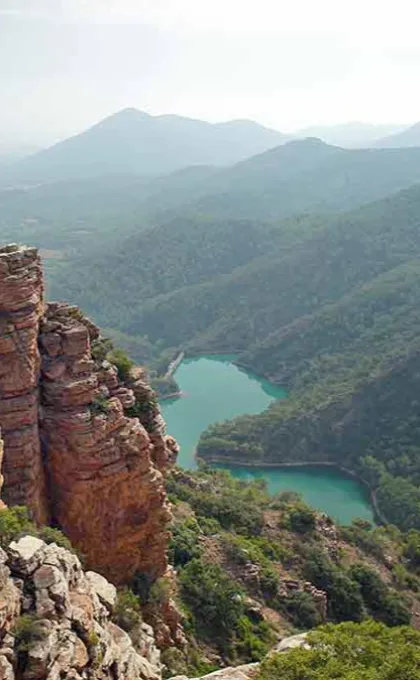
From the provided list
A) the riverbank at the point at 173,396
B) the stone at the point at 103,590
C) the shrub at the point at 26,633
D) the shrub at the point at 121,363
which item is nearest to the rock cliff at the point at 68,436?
the shrub at the point at 121,363

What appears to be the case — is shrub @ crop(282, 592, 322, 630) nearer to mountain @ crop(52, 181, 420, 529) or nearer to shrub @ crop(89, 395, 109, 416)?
shrub @ crop(89, 395, 109, 416)

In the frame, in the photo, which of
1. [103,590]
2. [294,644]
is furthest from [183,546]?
[103,590]

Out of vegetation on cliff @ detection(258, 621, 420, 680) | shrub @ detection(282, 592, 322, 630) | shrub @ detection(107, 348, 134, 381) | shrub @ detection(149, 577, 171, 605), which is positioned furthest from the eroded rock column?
shrub @ detection(282, 592, 322, 630)

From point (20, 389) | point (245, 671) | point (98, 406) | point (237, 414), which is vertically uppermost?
point (237, 414)

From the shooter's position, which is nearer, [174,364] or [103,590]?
[103,590]

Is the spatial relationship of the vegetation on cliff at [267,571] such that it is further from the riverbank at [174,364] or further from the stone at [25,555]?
the riverbank at [174,364]

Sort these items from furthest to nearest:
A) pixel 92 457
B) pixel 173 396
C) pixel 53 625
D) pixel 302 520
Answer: pixel 173 396 → pixel 302 520 → pixel 92 457 → pixel 53 625

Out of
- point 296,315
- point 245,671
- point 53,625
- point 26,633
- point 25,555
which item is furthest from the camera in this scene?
point 296,315

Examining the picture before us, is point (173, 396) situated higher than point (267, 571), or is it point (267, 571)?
point (173, 396)

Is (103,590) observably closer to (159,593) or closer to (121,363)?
(159,593)
